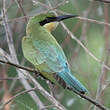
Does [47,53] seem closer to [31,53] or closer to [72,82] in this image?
[31,53]

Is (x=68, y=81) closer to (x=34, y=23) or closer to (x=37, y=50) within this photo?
(x=37, y=50)

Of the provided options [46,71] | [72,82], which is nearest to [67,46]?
[46,71]

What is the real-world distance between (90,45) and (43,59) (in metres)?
2.48

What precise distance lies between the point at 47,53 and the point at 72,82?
1.40ft

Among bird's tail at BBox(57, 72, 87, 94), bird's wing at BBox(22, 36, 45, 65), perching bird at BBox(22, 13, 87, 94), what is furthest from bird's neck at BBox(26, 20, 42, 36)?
bird's tail at BBox(57, 72, 87, 94)

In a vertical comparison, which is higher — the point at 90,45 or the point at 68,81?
the point at 68,81

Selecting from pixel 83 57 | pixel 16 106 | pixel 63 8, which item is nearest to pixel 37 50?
pixel 16 106

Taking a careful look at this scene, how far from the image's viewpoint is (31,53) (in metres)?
3.12

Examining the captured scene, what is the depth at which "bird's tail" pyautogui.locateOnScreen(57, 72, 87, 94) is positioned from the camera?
2695mm

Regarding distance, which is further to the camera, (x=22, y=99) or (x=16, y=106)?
(x=22, y=99)

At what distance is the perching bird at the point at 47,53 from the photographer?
2809 mm

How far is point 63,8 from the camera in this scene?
15.9ft

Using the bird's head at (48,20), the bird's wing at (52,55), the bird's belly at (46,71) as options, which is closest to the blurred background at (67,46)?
the bird's head at (48,20)

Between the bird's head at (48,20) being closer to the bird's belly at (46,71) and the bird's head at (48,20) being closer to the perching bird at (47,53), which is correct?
the perching bird at (47,53)
